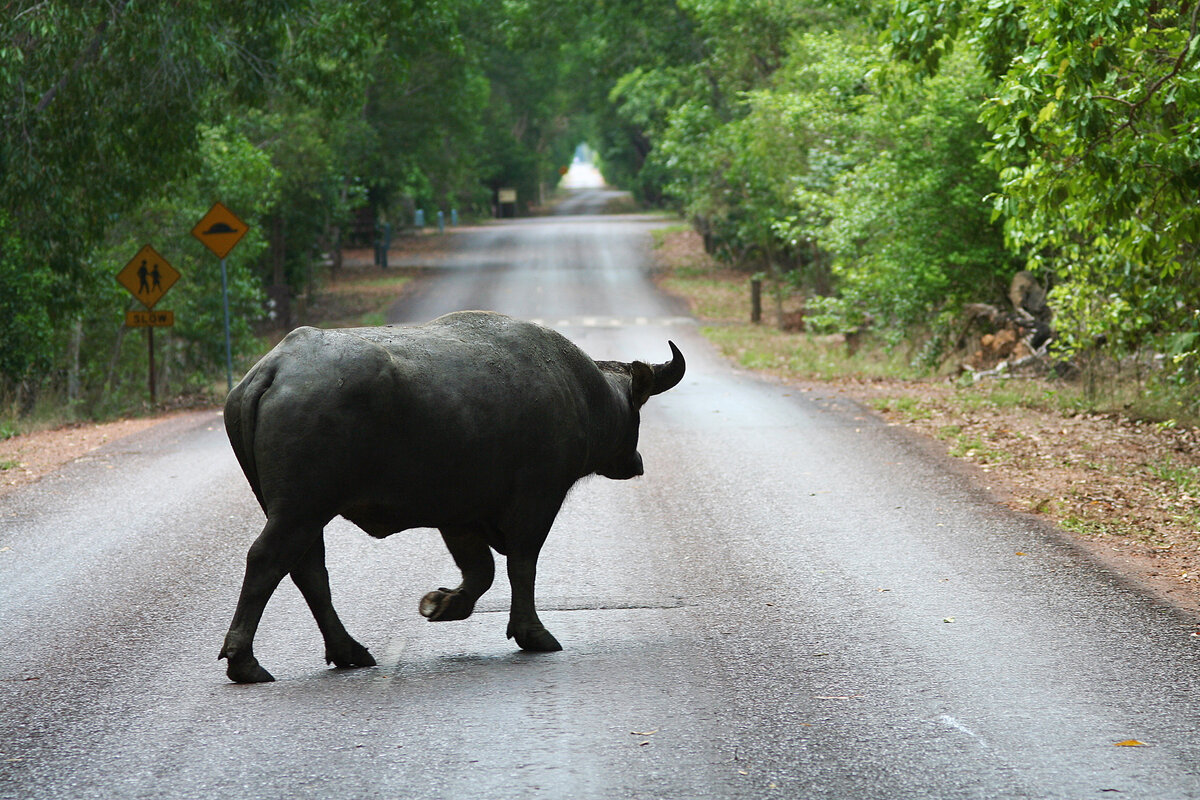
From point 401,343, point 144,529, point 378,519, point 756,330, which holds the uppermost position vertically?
point 401,343

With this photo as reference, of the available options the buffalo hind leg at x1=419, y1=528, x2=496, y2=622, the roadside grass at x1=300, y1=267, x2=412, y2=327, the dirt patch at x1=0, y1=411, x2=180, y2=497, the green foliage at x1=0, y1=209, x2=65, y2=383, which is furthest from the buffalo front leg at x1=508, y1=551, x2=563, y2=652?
the roadside grass at x1=300, y1=267, x2=412, y2=327

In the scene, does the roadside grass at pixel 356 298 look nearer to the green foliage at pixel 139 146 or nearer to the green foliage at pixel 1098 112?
the green foliage at pixel 139 146

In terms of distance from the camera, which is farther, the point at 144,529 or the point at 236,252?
the point at 236,252

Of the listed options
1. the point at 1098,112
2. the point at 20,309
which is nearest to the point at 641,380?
the point at 1098,112

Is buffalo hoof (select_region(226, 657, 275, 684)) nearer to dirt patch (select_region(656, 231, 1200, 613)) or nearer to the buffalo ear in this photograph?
the buffalo ear

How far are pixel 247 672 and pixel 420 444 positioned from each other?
1276mm

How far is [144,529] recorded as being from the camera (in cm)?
1001

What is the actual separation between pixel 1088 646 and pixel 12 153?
15.5m

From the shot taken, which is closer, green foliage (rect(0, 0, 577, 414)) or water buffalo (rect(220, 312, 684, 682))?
water buffalo (rect(220, 312, 684, 682))

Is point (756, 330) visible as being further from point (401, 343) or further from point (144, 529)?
point (401, 343)

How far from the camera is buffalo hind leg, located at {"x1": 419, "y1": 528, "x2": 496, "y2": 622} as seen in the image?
6.28 m

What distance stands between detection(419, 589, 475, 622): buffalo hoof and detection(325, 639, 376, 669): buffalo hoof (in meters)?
0.35

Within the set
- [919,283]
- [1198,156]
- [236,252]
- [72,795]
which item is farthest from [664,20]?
Result: [72,795]

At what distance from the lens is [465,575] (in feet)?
21.2
